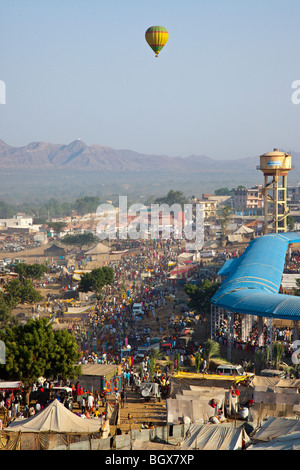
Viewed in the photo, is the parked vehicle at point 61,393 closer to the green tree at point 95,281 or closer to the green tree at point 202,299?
the green tree at point 202,299

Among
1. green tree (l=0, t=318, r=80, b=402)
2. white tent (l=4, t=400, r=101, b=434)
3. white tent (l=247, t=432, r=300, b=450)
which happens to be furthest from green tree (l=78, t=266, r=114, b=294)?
white tent (l=247, t=432, r=300, b=450)

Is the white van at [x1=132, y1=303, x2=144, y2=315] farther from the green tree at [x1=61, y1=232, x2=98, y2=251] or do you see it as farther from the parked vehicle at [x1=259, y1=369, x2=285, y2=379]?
the green tree at [x1=61, y1=232, x2=98, y2=251]

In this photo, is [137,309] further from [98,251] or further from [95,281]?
[98,251]

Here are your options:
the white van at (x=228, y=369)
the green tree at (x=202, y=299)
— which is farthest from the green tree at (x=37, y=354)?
the green tree at (x=202, y=299)

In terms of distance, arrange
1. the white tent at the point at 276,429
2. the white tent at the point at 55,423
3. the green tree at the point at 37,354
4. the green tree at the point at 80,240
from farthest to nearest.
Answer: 1. the green tree at the point at 80,240
2. the green tree at the point at 37,354
3. the white tent at the point at 55,423
4. the white tent at the point at 276,429

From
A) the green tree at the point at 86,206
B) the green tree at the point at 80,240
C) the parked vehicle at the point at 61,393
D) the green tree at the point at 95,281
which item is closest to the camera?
the parked vehicle at the point at 61,393

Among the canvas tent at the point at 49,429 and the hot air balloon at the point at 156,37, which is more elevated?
the hot air balloon at the point at 156,37
